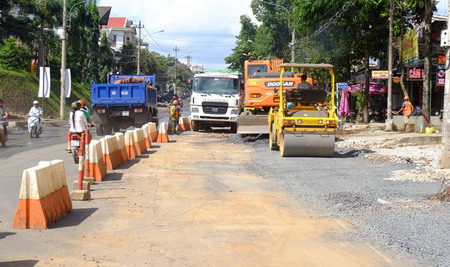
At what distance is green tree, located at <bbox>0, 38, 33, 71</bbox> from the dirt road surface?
3839 cm

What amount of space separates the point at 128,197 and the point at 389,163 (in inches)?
306

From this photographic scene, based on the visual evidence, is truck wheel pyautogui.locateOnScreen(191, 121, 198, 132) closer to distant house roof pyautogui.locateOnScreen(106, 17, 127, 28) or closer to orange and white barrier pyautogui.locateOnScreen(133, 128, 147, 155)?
orange and white barrier pyautogui.locateOnScreen(133, 128, 147, 155)

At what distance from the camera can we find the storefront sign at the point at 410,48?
28.0 m

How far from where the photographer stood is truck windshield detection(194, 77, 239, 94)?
3025 cm

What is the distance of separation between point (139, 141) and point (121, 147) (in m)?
2.91

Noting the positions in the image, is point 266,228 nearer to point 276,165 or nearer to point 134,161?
point 276,165

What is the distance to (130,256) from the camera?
6844 millimetres

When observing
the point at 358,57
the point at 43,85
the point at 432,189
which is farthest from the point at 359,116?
the point at 432,189

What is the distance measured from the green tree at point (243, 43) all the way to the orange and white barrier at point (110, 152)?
209ft

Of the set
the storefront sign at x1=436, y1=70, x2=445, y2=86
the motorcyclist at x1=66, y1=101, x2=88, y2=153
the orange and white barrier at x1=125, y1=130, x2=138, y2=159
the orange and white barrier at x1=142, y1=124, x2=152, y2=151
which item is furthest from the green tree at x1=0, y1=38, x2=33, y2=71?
the motorcyclist at x1=66, y1=101, x2=88, y2=153

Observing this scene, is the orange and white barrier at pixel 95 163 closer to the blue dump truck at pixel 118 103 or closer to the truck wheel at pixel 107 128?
the blue dump truck at pixel 118 103

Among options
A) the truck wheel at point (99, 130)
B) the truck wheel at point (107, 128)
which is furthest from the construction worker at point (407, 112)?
the truck wheel at point (99, 130)

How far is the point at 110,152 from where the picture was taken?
14.9 metres

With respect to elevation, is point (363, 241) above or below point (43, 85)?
Answer: below
